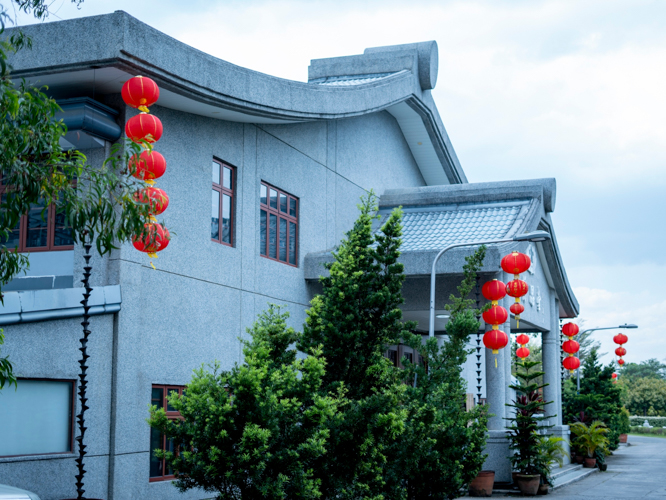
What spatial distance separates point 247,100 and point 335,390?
20.0 feet

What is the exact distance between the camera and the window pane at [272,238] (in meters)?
16.4

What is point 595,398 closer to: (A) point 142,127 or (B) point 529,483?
(B) point 529,483

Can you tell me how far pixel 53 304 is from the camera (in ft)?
35.0

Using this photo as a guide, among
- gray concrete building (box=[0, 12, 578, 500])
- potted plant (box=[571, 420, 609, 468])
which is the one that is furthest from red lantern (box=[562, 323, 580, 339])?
gray concrete building (box=[0, 12, 578, 500])

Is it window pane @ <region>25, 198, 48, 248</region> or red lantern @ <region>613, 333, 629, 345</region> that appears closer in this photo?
window pane @ <region>25, 198, 48, 248</region>

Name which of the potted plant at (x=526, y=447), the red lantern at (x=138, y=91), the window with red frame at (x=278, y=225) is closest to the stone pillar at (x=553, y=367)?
the potted plant at (x=526, y=447)

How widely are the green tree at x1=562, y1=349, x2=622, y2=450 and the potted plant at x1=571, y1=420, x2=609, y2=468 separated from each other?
1.70 m

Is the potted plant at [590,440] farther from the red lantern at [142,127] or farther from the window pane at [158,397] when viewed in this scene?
the red lantern at [142,127]

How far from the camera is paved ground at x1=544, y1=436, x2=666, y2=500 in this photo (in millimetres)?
18344

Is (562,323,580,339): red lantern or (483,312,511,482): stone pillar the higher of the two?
(562,323,580,339): red lantern

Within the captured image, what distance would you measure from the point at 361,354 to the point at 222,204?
5766 mm

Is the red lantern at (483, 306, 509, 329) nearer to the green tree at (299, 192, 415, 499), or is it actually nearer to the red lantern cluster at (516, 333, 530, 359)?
the green tree at (299, 192, 415, 499)

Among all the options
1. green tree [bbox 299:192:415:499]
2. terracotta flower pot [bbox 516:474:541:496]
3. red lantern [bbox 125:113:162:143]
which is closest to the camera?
green tree [bbox 299:192:415:499]

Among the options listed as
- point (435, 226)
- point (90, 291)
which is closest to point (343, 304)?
point (90, 291)
